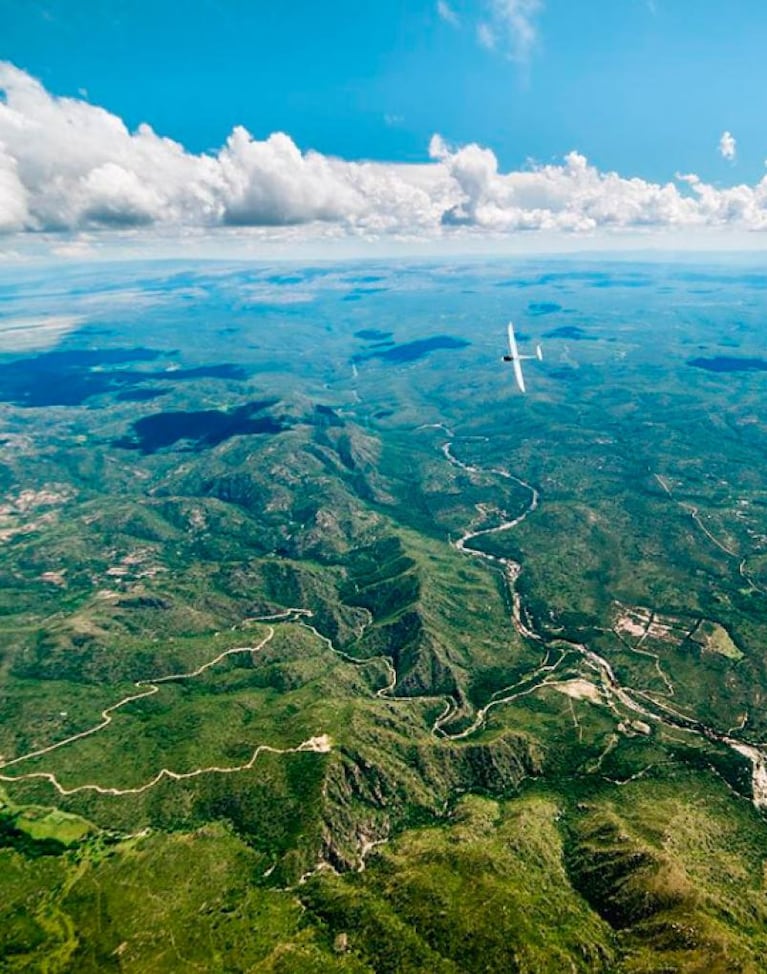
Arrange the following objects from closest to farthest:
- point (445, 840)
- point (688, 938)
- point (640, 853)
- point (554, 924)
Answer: point (688, 938)
point (554, 924)
point (640, 853)
point (445, 840)

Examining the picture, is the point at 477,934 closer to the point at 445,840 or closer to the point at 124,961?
the point at 445,840

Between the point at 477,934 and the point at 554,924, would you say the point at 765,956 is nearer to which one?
the point at 554,924

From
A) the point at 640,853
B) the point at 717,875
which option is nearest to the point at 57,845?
the point at 640,853

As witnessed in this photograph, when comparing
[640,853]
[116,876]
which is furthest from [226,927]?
[640,853]

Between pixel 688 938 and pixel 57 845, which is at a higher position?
pixel 688 938

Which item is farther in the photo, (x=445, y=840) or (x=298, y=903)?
(x=445, y=840)

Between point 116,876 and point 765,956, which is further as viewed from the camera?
point 116,876

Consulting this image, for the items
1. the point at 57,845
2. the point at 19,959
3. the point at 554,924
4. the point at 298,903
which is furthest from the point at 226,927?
the point at 554,924

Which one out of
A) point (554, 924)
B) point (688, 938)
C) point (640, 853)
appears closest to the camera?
point (688, 938)
